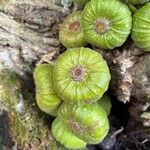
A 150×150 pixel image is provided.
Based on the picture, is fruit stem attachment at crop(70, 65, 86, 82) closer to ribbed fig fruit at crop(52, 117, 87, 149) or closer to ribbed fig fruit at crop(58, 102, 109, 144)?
ribbed fig fruit at crop(58, 102, 109, 144)

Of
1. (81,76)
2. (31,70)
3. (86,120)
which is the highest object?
(81,76)

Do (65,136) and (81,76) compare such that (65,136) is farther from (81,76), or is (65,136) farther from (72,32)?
(72,32)

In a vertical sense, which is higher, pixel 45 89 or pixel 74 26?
pixel 74 26

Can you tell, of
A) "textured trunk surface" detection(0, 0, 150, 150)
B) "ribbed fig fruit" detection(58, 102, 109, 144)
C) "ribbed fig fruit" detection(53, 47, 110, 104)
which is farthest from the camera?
"textured trunk surface" detection(0, 0, 150, 150)

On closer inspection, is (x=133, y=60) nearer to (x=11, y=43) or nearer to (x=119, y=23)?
(x=119, y=23)

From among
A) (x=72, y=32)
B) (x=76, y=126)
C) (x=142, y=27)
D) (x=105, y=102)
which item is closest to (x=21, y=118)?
(x=76, y=126)

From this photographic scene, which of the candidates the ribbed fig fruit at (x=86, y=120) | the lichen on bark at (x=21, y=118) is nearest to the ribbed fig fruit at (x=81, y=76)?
the ribbed fig fruit at (x=86, y=120)

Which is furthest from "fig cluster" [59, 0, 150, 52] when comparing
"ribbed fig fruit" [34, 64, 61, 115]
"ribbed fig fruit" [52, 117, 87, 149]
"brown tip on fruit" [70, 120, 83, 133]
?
"ribbed fig fruit" [52, 117, 87, 149]
